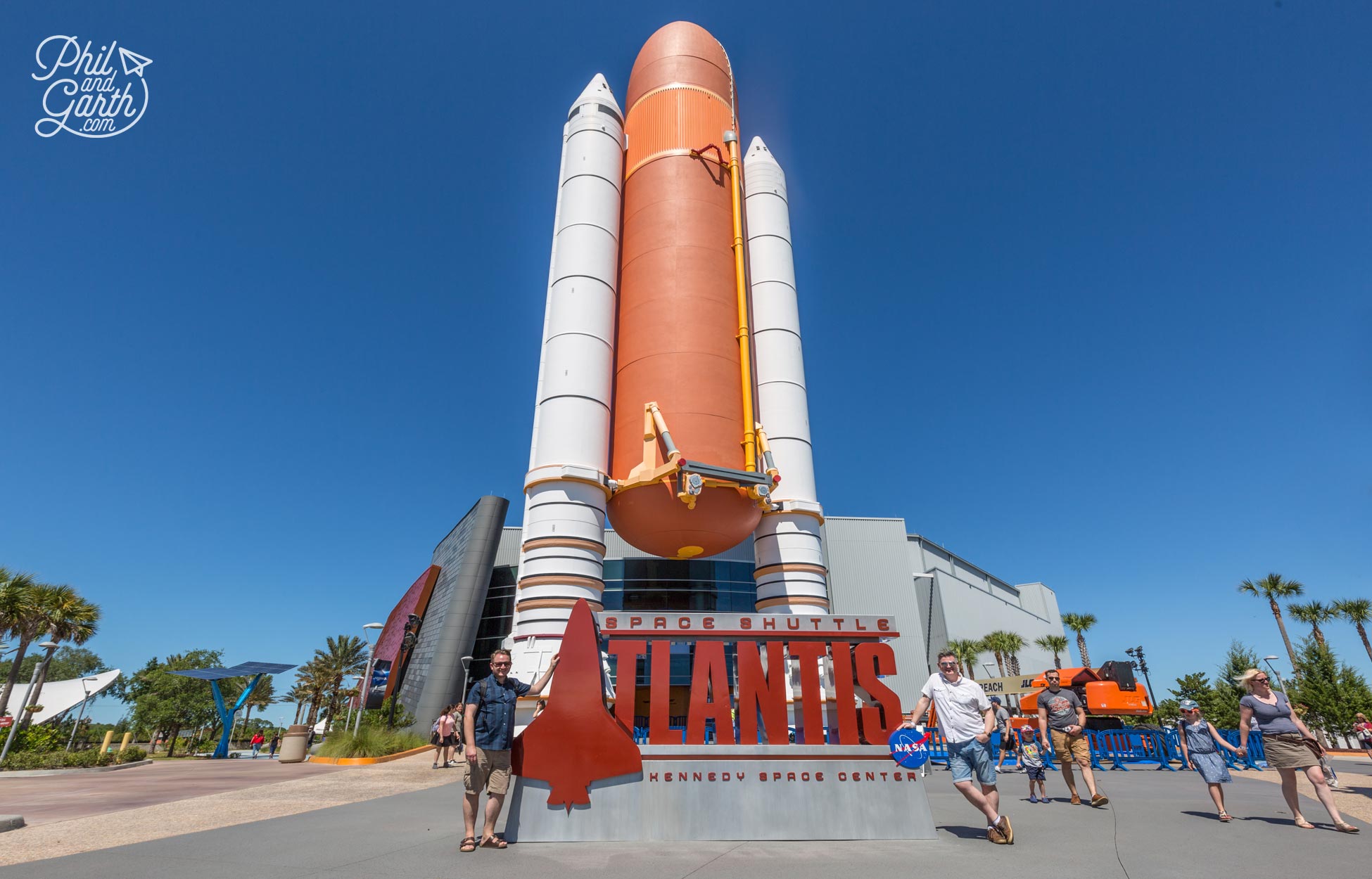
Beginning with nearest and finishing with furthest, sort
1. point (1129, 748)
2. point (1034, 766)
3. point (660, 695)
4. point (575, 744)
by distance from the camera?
point (575, 744) → point (660, 695) → point (1034, 766) → point (1129, 748)

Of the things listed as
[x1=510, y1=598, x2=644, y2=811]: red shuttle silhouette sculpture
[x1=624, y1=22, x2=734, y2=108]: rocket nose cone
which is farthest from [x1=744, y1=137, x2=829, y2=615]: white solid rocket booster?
[x1=510, y1=598, x2=644, y2=811]: red shuttle silhouette sculpture

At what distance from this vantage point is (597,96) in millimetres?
21625

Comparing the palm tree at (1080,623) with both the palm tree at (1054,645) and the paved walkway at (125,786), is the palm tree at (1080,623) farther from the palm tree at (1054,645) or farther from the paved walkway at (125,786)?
the paved walkway at (125,786)

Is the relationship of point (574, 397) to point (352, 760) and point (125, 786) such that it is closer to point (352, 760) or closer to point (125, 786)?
point (352, 760)

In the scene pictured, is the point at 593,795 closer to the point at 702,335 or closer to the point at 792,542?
the point at 792,542

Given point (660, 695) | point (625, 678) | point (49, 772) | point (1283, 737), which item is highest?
point (625, 678)

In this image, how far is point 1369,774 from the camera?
1345 centimetres

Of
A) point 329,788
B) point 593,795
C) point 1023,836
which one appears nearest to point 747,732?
point 593,795

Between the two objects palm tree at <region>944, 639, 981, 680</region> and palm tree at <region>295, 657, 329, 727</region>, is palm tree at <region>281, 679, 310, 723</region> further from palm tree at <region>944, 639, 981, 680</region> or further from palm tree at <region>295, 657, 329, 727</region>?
palm tree at <region>944, 639, 981, 680</region>

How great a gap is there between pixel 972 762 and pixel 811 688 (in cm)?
180

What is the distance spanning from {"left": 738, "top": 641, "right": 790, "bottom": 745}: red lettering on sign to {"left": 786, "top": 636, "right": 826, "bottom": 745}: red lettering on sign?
21 cm

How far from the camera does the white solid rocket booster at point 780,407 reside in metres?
17.5

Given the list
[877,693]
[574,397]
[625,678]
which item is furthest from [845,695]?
[574,397]

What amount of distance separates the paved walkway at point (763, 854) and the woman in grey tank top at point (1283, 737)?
0.33m
